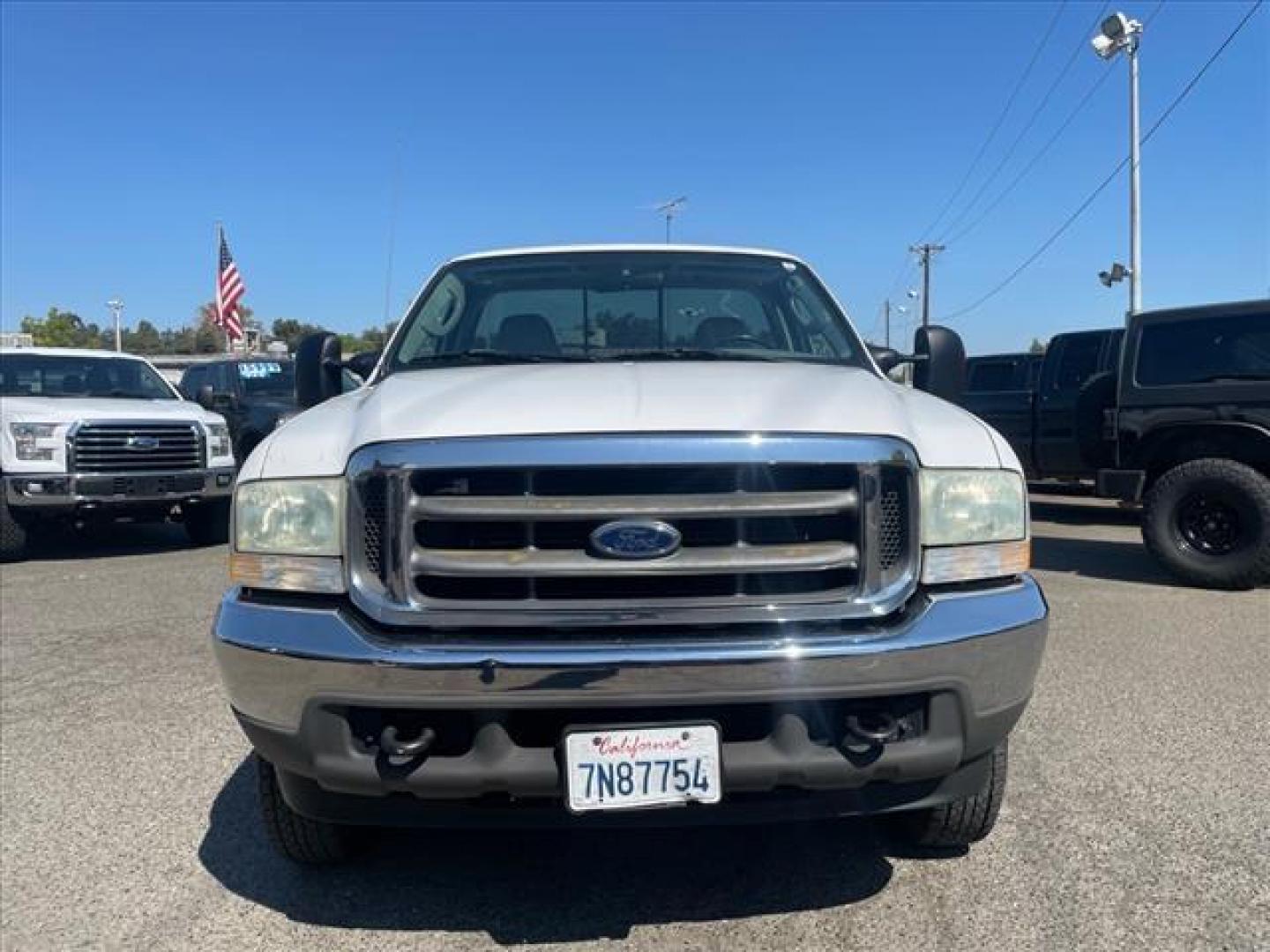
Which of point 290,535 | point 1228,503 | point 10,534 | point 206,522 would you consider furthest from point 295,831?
point 206,522

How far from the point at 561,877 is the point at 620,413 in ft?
4.65

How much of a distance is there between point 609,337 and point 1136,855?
94.1 inches

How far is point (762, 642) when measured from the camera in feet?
7.83

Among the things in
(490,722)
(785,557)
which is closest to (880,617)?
(785,557)

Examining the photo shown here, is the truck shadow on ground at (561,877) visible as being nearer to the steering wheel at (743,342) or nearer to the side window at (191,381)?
the steering wheel at (743,342)

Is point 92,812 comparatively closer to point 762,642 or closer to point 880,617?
point 762,642

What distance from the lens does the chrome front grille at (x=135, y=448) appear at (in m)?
9.03

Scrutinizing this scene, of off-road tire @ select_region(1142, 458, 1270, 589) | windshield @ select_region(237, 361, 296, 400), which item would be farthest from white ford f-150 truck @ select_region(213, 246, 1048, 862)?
windshield @ select_region(237, 361, 296, 400)

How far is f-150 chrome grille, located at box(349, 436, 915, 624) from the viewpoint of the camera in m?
2.45

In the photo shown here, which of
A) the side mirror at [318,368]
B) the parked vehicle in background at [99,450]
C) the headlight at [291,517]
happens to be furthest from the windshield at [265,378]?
the headlight at [291,517]

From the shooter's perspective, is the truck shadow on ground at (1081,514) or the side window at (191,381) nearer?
the truck shadow on ground at (1081,514)

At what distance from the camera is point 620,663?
2330 millimetres

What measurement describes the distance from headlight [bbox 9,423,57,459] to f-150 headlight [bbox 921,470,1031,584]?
8.51m

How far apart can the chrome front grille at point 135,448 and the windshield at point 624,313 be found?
20.4 feet
